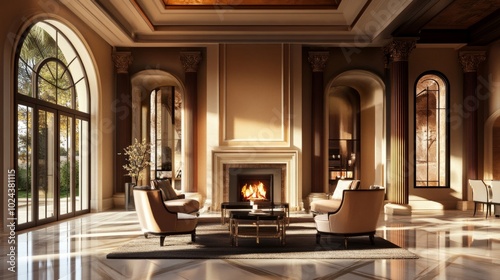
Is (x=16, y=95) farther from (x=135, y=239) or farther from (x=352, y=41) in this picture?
(x=352, y=41)

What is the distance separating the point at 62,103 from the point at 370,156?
847 cm

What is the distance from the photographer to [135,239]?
6906 mm

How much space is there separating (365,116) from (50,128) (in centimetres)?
856

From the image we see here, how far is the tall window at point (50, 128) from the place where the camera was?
7.64 meters

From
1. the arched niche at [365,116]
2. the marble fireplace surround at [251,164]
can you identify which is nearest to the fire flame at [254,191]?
the marble fireplace surround at [251,164]

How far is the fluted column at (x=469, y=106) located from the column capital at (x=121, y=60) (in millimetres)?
8397

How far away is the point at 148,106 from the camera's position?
13016 mm

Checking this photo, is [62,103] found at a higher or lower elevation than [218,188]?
higher

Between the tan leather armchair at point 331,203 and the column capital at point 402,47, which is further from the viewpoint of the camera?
the column capital at point 402,47

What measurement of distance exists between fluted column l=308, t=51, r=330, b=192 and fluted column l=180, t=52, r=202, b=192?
2.92 metres

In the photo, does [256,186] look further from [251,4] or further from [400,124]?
[251,4]

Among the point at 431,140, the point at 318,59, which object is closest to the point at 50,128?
the point at 318,59

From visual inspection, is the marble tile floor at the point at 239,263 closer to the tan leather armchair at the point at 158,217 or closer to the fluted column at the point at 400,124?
the tan leather armchair at the point at 158,217

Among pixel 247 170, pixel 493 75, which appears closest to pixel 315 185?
pixel 247 170
